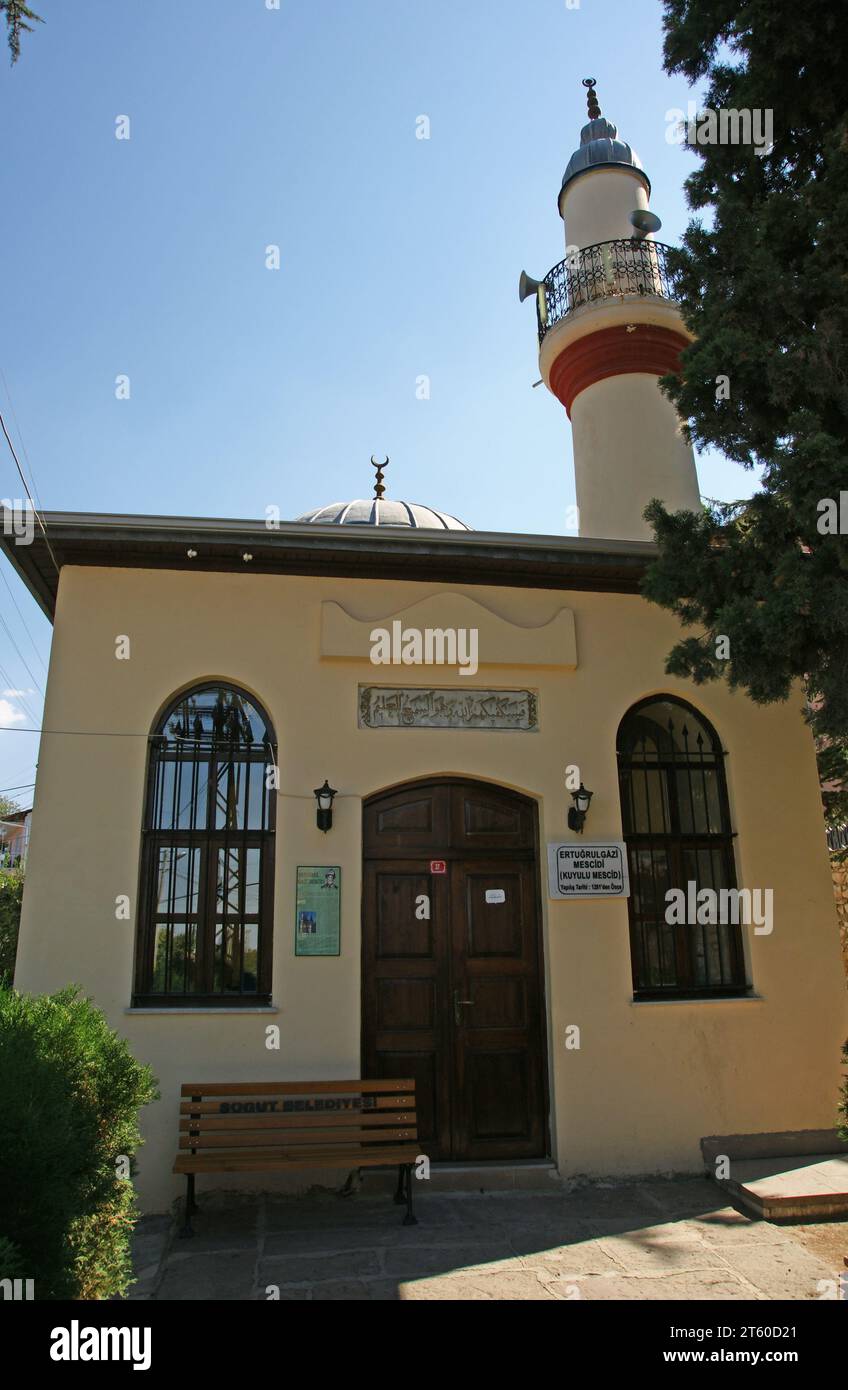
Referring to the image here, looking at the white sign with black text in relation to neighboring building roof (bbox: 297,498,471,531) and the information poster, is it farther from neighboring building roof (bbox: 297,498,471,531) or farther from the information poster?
neighboring building roof (bbox: 297,498,471,531)

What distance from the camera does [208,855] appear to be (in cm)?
632

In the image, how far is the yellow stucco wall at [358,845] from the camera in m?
5.96

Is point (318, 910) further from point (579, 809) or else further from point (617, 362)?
point (617, 362)

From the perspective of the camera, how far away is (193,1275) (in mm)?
4578

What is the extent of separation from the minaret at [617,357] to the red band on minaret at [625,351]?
0.04 ft

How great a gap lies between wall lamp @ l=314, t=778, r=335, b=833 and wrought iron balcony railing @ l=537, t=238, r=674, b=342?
7.21 meters

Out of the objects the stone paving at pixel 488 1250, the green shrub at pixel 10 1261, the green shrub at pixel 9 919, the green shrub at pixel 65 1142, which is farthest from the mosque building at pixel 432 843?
the green shrub at pixel 9 919

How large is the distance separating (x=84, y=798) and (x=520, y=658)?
329 centimetres

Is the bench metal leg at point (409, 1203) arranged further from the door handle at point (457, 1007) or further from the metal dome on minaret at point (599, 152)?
the metal dome on minaret at point (599, 152)

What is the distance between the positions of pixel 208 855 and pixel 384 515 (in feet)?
17.1

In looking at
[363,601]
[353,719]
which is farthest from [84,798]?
[363,601]

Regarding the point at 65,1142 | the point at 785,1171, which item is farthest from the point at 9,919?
the point at 785,1171
